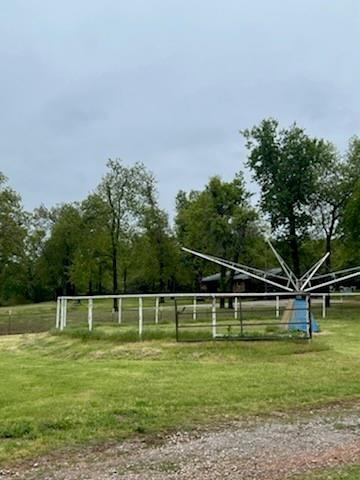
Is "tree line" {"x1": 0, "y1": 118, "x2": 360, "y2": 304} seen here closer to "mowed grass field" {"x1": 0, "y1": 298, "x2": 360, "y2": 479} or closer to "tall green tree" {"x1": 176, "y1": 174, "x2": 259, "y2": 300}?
"tall green tree" {"x1": 176, "y1": 174, "x2": 259, "y2": 300}

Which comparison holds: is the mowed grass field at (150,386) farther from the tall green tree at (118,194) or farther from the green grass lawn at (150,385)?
the tall green tree at (118,194)

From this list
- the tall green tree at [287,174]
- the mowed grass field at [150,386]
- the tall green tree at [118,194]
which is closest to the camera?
the mowed grass field at [150,386]

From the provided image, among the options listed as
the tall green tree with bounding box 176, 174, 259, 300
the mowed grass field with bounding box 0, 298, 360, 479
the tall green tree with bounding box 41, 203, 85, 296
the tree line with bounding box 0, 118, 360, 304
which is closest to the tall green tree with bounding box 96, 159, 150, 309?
the tree line with bounding box 0, 118, 360, 304

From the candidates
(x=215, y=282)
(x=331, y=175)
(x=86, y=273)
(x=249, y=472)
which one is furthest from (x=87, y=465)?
(x=215, y=282)

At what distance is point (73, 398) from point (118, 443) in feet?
8.20

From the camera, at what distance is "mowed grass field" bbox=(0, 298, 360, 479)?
6.52m

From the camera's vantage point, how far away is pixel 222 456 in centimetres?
532

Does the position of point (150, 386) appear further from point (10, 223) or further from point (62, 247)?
point (62, 247)

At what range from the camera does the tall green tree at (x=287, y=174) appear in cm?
3584

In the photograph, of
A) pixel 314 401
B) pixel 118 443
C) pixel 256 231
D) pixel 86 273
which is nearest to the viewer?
pixel 118 443

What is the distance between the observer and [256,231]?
4047 centimetres

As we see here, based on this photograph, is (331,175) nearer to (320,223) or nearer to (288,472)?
(320,223)

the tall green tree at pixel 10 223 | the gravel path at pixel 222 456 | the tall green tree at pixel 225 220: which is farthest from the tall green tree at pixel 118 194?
the gravel path at pixel 222 456

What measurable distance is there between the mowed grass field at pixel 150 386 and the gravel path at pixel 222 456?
419mm
